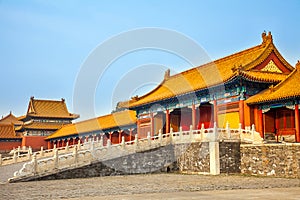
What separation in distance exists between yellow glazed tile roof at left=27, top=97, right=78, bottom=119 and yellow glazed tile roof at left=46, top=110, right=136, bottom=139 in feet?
12.9

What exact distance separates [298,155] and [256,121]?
4.80 metres

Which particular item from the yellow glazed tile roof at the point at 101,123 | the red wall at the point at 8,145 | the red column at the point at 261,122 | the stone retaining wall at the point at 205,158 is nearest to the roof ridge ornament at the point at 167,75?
the yellow glazed tile roof at the point at 101,123

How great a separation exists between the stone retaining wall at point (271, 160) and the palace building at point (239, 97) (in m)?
1.87

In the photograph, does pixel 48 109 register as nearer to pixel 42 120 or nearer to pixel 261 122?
pixel 42 120

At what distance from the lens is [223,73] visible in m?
23.7

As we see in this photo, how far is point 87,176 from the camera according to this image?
19.1 meters

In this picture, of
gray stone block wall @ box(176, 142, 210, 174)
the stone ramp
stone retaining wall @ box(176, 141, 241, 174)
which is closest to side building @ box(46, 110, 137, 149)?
the stone ramp

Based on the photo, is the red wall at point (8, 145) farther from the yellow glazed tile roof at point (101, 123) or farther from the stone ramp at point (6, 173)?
the stone ramp at point (6, 173)

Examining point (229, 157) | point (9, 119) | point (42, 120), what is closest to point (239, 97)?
point (229, 157)

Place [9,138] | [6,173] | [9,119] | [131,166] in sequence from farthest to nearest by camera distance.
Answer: [9,119] < [9,138] < [6,173] < [131,166]

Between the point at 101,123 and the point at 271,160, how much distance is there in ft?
82.3

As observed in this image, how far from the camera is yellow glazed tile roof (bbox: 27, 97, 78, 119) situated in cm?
4967

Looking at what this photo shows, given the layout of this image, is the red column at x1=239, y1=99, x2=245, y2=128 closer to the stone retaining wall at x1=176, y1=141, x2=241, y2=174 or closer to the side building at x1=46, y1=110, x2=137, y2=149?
the stone retaining wall at x1=176, y1=141, x2=241, y2=174

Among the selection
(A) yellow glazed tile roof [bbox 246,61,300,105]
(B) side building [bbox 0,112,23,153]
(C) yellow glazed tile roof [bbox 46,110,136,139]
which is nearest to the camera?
(A) yellow glazed tile roof [bbox 246,61,300,105]
